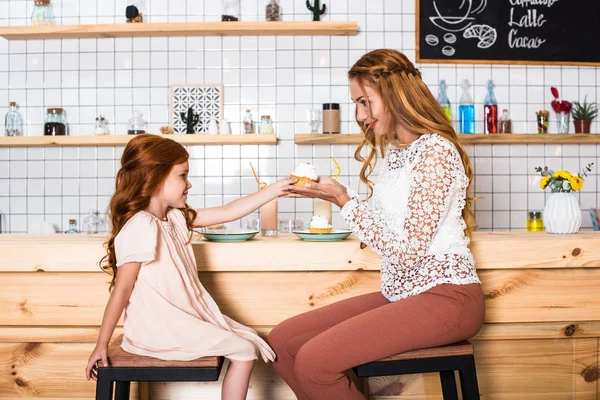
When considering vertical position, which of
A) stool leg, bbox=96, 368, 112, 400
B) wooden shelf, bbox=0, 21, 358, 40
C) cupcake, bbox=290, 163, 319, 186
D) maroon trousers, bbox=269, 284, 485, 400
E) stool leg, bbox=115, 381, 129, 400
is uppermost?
wooden shelf, bbox=0, 21, 358, 40

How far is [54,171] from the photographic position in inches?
140

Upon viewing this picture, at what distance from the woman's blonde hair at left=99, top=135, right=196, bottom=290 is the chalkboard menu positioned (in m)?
2.09

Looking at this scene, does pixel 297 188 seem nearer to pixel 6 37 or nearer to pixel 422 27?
pixel 422 27

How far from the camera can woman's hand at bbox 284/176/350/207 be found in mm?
1840

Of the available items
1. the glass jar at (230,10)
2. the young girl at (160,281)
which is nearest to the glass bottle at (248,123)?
the glass jar at (230,10)

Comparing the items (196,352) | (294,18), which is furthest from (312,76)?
(196,352)

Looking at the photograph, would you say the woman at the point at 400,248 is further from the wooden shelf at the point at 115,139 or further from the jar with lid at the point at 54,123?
the jar with lid at the point at 54,123

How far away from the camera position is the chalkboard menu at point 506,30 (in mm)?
3498

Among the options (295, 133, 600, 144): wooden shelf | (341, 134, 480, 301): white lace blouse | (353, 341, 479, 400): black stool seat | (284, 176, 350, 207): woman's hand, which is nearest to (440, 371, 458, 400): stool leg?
(353, 341, 479, 400): black stool seat

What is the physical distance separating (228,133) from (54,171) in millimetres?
1042

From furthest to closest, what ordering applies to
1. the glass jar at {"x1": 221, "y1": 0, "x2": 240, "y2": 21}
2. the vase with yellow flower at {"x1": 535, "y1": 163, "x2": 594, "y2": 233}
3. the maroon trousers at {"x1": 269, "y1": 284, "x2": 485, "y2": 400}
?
the glass jar at {"x1": 221, "y1": 0, "x2": 240, "y2": 21}, the vase with yellow flower at {"x1": 535, "y1": 163, "x2": 594, "y2": 233}, the maroon trousers at {"x1": 269, "y1": 284, "x2": 485, "y2": 400}

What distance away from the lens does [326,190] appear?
186 cm

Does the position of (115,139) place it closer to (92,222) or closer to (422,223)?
(92,222)

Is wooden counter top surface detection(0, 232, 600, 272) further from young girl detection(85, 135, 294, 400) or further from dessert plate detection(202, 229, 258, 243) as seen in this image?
young girl detection(85, 135, 294, 400)
